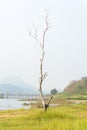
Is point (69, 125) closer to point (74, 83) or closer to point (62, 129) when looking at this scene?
point (62, 129)

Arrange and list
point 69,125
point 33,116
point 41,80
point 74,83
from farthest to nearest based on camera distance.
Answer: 1. point 74,83
2. point 41,80
3. point 33,116
4. point 69,125

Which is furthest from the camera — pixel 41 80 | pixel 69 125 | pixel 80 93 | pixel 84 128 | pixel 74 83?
pixel 74 83

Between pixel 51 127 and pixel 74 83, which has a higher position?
pixel 51 127

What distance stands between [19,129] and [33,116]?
23.0ft

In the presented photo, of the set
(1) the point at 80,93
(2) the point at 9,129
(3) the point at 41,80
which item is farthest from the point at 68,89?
(2) the point at 9,129

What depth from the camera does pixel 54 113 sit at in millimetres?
26188

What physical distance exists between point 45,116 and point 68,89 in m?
131


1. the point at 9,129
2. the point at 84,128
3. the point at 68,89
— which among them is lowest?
the point at 68,89

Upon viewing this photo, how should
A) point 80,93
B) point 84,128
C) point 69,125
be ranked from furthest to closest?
point 80,93 → point 69,125 → point 84,128

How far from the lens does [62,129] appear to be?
1620 cm

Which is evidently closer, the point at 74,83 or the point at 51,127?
the point at 51,127

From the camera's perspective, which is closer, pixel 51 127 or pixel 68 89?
pixel 51 127

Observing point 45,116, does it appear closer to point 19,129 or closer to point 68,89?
point 19,129

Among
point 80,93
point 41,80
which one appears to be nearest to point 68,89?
point 80,93
